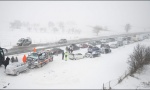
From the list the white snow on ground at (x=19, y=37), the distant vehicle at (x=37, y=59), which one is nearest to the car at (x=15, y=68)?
the distant vehicle at (x=37, y=59)

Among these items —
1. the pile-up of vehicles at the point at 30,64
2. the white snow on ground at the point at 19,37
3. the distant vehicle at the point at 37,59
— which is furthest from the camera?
the white snow on ground at the point at 19,37

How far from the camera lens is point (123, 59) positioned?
32.0m

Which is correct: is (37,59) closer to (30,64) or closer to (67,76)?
(30,64)

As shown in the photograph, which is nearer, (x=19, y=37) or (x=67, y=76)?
(x=67, y=76)

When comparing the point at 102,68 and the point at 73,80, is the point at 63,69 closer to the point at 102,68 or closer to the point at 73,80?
the point at 73,80

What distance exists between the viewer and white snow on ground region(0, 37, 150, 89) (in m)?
18.2

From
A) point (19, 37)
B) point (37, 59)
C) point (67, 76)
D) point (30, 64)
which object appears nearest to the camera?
point (67, 76)

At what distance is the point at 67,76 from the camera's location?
2125 centimetres

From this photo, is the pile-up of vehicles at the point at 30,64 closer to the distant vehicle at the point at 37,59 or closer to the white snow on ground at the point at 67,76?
the distant vehicle at the point at 37,59

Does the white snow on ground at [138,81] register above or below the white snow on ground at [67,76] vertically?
below

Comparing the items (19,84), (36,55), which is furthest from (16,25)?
(19,84)

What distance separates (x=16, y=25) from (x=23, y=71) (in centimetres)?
8214

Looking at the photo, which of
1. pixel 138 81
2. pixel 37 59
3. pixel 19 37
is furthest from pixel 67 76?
pixel 19 37

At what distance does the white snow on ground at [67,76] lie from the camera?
718 inches
